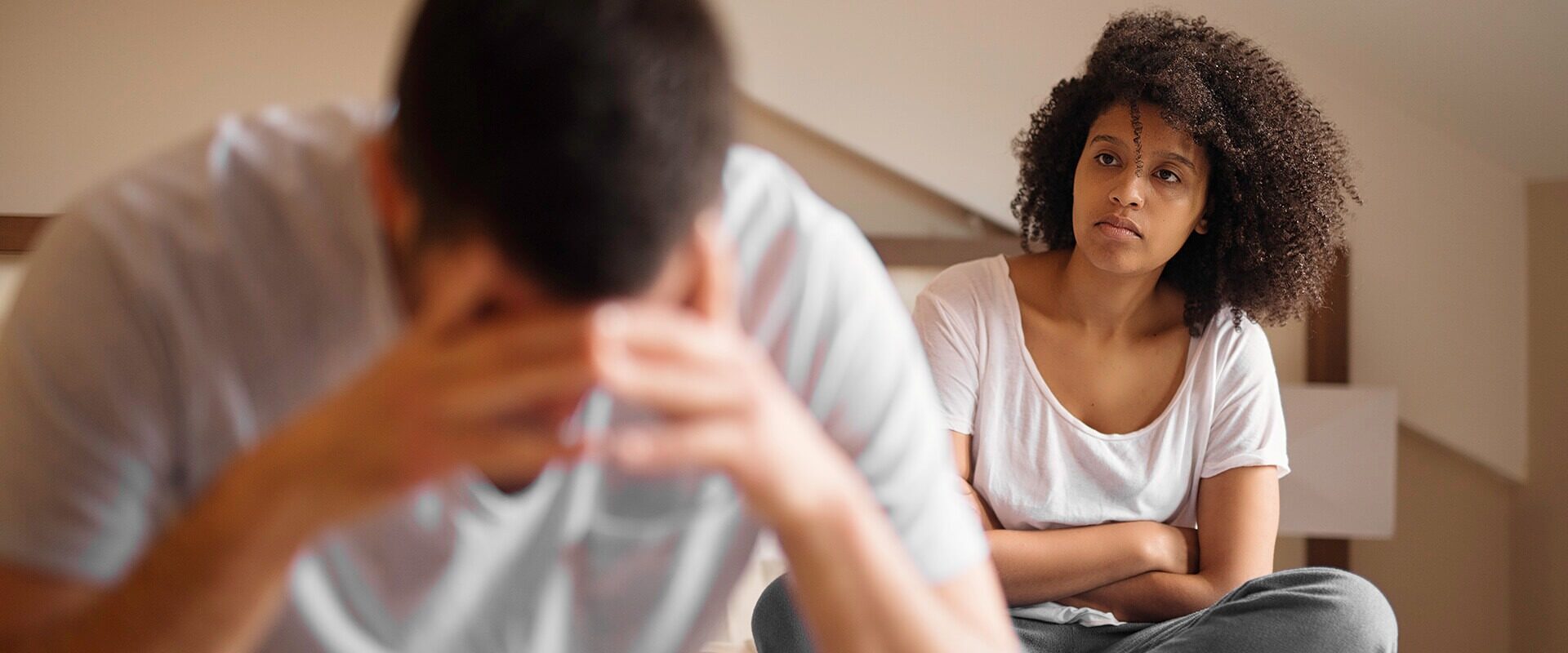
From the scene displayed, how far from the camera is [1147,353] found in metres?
1.56

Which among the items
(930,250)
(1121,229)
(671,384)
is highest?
(671,384)

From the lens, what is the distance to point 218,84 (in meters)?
2.09

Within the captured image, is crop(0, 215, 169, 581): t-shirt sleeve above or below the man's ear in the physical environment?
below

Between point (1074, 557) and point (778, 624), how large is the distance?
0.35 metres

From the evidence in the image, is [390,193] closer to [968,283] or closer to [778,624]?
[778,624]

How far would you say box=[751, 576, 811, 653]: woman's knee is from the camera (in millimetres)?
1365

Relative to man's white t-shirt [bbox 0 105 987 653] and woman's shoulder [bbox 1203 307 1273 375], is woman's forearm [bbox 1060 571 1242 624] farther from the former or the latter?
man's white t-shirt [bbox 0 105 987 653]

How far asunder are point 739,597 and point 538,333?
129cm

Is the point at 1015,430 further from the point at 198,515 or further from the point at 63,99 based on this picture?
the point at 63,99

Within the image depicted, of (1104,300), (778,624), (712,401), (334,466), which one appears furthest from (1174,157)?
(334,466)

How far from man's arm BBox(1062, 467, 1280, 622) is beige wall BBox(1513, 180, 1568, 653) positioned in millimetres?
1119

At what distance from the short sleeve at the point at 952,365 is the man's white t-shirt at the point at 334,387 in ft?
2.25

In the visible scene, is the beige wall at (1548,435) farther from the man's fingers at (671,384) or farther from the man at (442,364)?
the man's fingers at (671,384)

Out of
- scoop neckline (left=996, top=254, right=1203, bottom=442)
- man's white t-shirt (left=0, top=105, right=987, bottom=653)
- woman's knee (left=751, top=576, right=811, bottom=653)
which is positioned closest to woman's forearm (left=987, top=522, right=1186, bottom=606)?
scoop neckline (left=996, top=254, right=1203, bottom=442)
